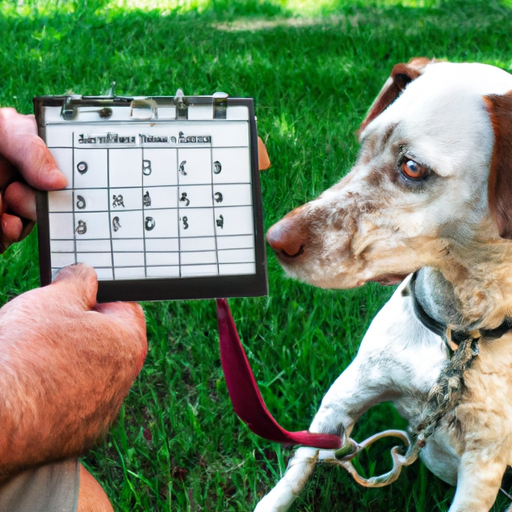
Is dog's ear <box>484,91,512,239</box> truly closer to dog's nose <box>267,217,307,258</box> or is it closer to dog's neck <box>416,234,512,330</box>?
dog's neck <box>416,234,512,330</box>

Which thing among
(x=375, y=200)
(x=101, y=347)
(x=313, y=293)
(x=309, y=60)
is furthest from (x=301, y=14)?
(x=101, y=347)

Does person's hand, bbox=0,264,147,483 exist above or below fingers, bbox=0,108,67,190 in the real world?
below

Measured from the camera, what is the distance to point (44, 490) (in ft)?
4.47

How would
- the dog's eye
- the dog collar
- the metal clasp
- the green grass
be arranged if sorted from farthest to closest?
the green grass → the metal clasp → the dog collar → the dog's eye

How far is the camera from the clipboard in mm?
1313

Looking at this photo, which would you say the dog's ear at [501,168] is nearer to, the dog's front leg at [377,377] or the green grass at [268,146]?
the dog's front leg at [377,377]

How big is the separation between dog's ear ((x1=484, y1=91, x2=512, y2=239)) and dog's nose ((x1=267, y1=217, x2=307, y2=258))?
0.49m

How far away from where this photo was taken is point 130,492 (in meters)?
1.96

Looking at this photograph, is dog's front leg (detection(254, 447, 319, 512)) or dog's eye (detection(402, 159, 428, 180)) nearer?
dog's eye (detection(402, 159, 428, 180))

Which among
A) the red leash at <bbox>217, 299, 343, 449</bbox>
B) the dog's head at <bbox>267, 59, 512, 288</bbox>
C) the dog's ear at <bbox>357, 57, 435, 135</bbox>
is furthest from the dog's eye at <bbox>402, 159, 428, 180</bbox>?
the red leash at <bbox>217, 299, 343, 449</bbox>

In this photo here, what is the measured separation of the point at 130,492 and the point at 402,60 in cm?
415

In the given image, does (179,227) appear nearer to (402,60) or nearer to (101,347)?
(101,347)

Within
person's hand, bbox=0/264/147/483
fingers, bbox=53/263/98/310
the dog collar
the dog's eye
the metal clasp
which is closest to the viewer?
person's hand, bbox=0/264/147/483

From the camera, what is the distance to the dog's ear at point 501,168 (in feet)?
4.62
